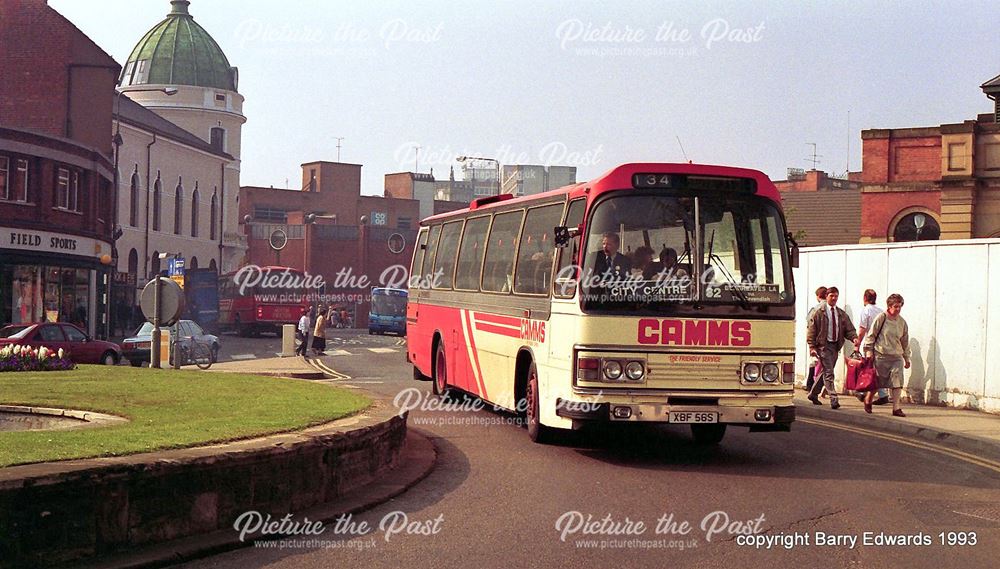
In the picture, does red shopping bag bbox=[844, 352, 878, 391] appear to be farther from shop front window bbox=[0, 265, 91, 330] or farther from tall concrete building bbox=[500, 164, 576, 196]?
tall concrete building bbox=[500, 164, 576, 196]

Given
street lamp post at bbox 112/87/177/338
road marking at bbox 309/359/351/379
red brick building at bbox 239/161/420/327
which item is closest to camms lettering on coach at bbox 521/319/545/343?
road marking at bbox 309/359/351/379

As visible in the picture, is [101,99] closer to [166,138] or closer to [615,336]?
[166,138]

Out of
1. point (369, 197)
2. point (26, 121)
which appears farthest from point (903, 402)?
point (369, 197)

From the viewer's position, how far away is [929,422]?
16141mm

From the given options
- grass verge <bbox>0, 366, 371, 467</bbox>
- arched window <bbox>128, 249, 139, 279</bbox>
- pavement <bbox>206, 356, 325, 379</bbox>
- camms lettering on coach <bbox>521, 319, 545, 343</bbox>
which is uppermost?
arched window <bbox>128, 249, 139, 279</bbox>

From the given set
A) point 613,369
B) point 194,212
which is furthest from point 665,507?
point 194,212

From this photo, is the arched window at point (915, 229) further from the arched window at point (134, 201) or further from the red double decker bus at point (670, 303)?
the arched window at point (134, 201)

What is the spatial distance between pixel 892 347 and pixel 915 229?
31734 mm

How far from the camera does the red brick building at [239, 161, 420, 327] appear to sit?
97.9 meters

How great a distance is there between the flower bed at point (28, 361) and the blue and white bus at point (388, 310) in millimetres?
44287

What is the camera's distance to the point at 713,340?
11.9 metres

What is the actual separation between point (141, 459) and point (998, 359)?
13967mm

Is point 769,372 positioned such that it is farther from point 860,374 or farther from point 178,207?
point 178,207

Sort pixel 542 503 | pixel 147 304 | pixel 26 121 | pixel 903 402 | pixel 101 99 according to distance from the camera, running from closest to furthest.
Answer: pixel 542 503, pixel 147 304, pixel 903 402, pixel 26 121, pixel 101 99
